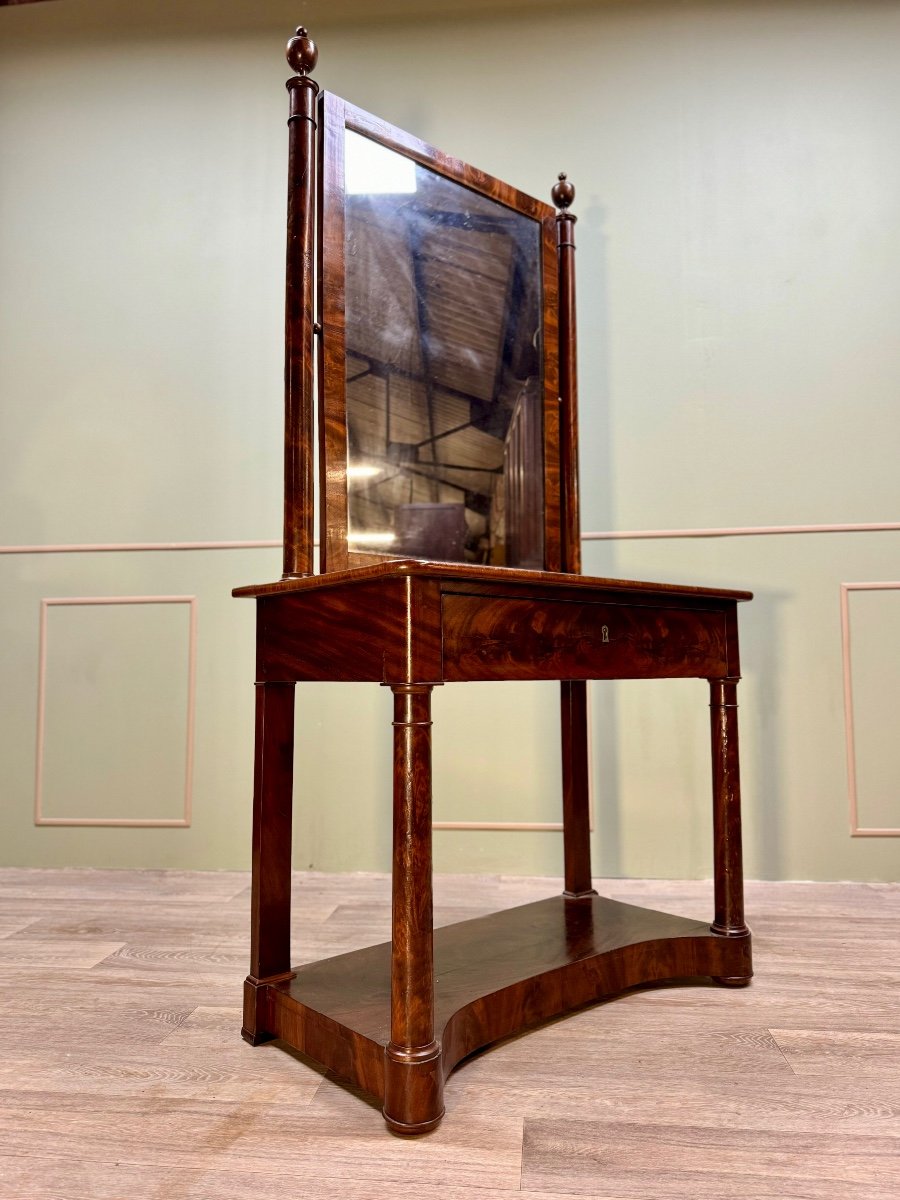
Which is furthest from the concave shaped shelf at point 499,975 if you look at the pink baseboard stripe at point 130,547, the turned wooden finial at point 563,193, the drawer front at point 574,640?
the turned wooden finial at point 563,193

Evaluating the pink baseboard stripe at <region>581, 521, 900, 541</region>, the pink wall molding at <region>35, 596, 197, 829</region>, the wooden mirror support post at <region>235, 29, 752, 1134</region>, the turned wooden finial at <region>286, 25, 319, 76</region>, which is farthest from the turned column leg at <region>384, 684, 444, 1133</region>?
the pink wall molding at <region>35, 596, 197, 829</region>

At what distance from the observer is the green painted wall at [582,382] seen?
7.40 feet

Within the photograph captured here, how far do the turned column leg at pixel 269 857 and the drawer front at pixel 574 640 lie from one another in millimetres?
370

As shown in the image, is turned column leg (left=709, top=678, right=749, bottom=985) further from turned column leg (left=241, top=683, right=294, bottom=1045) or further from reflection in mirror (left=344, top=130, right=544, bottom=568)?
turned column leg (left=241, top=683, right=294, bottom=1045)

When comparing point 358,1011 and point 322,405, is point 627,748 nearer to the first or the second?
point 358,1011

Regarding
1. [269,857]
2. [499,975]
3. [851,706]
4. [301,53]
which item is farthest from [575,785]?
[301,53]

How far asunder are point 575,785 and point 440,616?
2.81 ft

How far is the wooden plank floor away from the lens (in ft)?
2.96

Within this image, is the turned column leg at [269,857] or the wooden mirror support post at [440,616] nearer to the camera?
the wooden mirror support post at [440,616]

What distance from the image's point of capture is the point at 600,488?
2.35 metres

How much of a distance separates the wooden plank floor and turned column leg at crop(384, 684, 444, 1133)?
53 mm

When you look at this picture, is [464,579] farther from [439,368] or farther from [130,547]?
[130,547]

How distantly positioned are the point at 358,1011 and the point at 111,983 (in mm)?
606

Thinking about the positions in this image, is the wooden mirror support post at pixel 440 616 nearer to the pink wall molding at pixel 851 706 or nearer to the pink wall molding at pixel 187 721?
the pink wall molding at pixel 851 706
